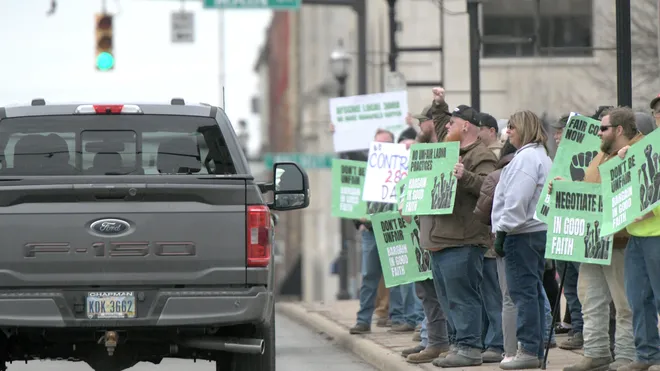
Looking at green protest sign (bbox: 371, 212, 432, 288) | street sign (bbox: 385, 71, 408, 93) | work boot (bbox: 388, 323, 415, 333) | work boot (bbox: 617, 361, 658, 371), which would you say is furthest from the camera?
street sign (bbox: 385, 71, 408, 93)

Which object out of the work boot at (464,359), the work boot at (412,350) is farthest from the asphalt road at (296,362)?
the work boot at (464,359)

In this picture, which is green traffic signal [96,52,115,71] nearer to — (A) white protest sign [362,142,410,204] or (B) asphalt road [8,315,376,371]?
(B) asphalt road [8,315,376,371]

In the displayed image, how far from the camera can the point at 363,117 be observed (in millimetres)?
19906

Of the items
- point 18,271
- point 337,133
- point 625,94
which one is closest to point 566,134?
point 625,94

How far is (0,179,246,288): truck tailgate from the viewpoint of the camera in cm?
936

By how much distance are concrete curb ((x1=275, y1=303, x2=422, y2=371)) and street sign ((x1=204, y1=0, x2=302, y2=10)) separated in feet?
21.4

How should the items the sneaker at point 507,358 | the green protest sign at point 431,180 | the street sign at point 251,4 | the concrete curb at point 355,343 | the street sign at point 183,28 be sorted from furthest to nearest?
the street sign at point 183,28
the street sign at point 251,4
the concrete curb at point 355,343
the green protest sign at point 431,180
the sneaker at point 507,358

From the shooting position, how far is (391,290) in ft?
54.9

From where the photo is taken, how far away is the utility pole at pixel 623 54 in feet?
42.0

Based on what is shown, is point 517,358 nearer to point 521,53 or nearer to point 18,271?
point 18,271

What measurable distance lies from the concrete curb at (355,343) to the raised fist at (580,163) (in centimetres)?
196

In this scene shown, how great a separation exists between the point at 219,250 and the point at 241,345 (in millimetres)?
668

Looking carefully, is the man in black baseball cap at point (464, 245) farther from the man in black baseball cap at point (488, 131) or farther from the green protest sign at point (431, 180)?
the man in black baseball cap at point (488, 131)

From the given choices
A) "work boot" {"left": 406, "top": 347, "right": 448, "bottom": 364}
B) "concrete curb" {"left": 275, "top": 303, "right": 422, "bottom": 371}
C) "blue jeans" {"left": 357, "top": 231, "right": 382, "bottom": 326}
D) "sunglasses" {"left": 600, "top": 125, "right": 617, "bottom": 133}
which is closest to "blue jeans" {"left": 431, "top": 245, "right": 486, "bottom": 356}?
"concrete curb" {"left": 275, "top": 303, "right": 422, "bottom": 371}
